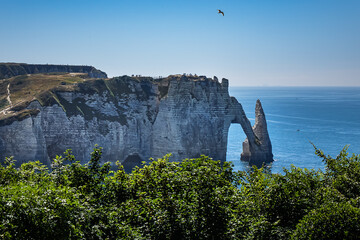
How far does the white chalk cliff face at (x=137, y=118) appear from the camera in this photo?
8006 centimetres

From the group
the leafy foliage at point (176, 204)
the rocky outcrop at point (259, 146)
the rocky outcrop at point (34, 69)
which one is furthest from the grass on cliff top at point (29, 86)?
the leafy foliage at point (176, 204)

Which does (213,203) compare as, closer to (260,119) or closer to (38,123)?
(38,123)

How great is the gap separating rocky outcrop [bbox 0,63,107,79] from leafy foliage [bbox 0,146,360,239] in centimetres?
9462

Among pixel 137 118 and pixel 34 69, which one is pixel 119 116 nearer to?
pixel 137 118

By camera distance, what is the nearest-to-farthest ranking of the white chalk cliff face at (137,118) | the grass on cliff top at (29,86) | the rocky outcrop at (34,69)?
1. the white chalk cliff face at (137,118)
2. the grass on cliff top at (29,86)
3. the rocky outcrop at (34,69)

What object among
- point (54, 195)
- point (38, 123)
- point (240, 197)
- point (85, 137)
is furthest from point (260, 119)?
point (54, 195)

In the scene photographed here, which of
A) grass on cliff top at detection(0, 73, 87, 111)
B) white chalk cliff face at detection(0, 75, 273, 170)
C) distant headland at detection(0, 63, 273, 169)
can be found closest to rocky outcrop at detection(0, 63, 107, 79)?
grass on cliff top at detection(0, 73, 87, 111)

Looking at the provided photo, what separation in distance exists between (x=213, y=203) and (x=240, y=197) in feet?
8.32

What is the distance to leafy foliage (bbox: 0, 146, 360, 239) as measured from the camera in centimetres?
1780

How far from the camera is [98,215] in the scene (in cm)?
2070

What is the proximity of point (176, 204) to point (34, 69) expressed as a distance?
11370 cm

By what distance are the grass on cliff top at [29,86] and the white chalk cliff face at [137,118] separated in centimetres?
396

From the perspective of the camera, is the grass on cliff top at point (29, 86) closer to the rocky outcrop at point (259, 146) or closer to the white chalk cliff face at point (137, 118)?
the white chalk cliff face at point (137, 118)

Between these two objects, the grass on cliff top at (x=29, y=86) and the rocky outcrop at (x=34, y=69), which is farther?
the rocky outcrop at (x=34, y=69)
